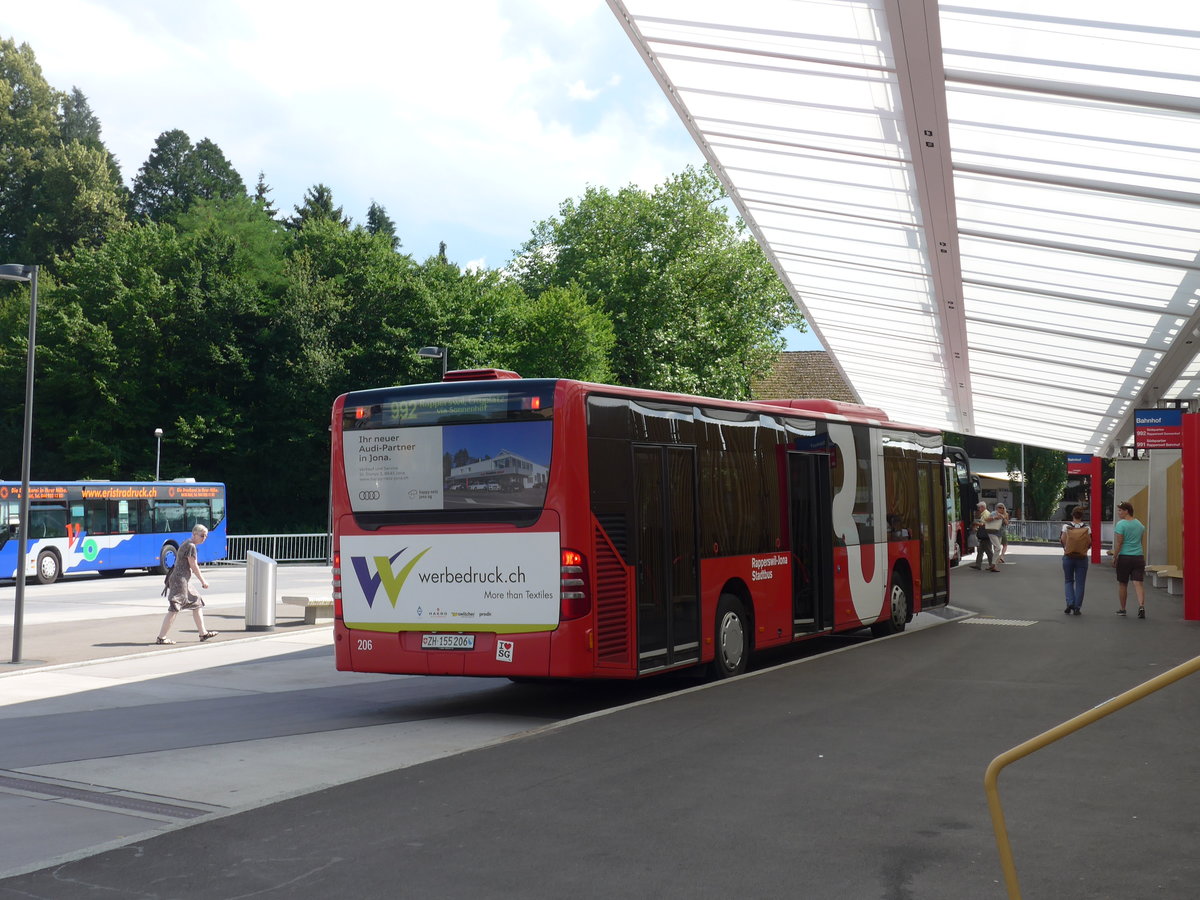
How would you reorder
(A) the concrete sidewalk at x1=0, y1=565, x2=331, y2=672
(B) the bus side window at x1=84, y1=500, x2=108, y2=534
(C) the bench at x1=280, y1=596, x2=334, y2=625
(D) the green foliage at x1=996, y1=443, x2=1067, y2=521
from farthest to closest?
(D) the green foliage at x1=996, y1=443, x2=1067, y2=521 → (B) the bus side window at x1=84, y1=500, x2=108, y2=534 → (C) the bench at x1=280, y1=596, x2=334, y2=625 → (A) the concrete sidewalk at x1=0, y1=565, x2=331, y2=672

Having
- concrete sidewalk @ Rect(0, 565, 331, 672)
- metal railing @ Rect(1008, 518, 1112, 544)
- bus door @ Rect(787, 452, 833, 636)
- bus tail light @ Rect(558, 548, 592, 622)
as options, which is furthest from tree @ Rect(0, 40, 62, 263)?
bus tail light @ Rect(558, 548, 592, 622)

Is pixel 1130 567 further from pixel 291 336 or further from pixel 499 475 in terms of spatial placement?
pixel 291 336

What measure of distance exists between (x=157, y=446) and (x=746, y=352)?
2761 cm

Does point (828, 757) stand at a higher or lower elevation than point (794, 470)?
lower

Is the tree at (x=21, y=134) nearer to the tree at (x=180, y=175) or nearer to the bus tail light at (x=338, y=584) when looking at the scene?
the tree at (x=180, y=175)

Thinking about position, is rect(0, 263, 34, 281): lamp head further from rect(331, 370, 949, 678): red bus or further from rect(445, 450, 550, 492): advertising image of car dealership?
rect(445, 450, 550, 492): advertising image of car dealership

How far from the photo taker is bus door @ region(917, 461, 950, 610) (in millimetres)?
19000

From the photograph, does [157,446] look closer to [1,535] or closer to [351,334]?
[351,334]

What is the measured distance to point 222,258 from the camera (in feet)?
182

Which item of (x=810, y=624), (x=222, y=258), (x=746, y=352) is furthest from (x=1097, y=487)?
(x=222, y=258)

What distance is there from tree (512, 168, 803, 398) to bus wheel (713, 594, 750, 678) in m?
46.0

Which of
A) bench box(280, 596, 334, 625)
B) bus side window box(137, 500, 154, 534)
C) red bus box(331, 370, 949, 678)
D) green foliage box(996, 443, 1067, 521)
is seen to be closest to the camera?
red bus box(331, 370, 949, 678)

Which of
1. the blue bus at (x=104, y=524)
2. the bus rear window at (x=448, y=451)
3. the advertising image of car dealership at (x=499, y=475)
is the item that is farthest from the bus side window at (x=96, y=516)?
the advertising image of car dealership at (x=499, y=475)

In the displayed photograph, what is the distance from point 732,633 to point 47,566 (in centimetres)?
2610
